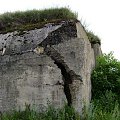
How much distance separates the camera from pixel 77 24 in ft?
33.4

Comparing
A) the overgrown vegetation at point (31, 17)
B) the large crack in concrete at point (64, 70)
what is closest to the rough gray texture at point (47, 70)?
the large crack in concrete at point (64, 70)

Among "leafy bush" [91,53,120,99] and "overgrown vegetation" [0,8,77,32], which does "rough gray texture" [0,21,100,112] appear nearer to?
"leafy bush" [91,53,120,99]

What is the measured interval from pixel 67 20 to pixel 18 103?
2206mm

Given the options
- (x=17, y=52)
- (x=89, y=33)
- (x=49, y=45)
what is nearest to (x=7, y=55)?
(x=17, y=52)

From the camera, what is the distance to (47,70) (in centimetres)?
957

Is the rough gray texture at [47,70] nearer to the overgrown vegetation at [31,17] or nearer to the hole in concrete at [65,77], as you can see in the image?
the hole in concrete at [65,77]

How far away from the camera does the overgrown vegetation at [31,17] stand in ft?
36.2

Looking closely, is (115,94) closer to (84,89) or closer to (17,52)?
(84,89)

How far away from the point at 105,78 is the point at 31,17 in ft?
7.92

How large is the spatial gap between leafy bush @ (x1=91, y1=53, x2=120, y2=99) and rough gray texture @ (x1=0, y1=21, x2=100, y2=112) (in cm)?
49

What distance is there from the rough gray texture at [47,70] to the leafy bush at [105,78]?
0.49 metres

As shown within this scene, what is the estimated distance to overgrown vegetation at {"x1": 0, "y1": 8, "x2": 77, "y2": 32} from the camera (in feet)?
36.2

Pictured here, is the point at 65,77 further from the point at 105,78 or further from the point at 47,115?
the point at 105,78

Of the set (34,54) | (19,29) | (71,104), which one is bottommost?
(71,104)
